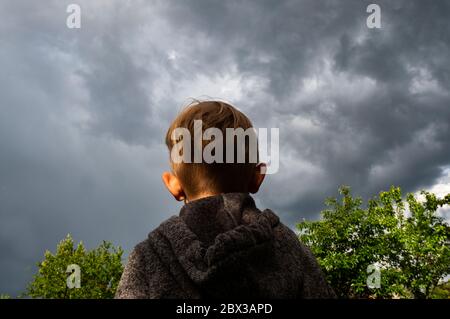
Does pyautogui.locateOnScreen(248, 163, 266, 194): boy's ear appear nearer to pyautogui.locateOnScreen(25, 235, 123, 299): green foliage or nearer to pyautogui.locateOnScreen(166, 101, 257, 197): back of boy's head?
pyautogui.locateOnScreen(166, 101, 257, 197): back of boy's head

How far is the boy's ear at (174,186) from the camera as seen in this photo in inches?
120

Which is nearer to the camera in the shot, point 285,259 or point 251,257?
point 251,257

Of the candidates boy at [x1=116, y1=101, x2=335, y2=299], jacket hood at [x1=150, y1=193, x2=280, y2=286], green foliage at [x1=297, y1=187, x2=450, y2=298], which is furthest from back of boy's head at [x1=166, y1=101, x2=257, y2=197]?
green foliage at [x1=297, y1=187, x2=450, y2=298]

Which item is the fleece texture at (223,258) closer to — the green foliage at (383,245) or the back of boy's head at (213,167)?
the back of boy's head at (213,167)

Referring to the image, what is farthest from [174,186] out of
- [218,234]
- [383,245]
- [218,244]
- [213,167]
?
[383,245]

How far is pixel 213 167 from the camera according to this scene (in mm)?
2906

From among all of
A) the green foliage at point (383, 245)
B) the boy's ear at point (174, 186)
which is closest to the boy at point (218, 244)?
the boy's ear at point (174, 186)

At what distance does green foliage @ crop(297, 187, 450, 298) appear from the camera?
34344 mm

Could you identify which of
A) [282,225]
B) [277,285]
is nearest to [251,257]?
[277,285]

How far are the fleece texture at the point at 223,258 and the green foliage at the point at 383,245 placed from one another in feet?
109
